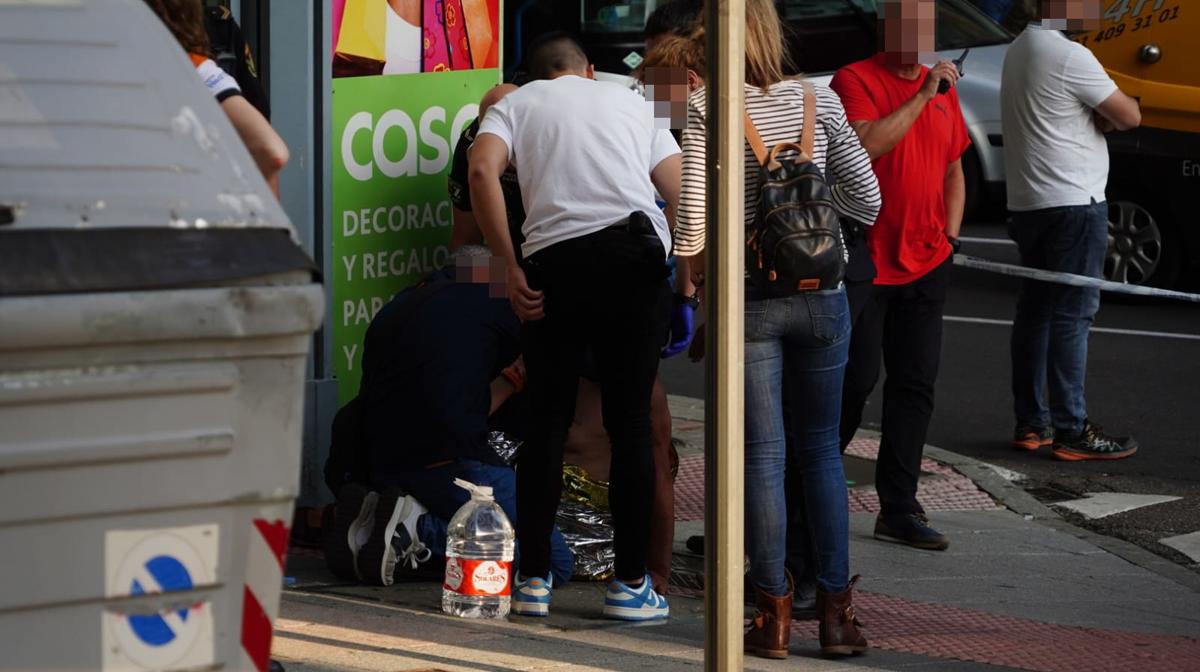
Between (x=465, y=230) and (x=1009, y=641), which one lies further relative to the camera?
(x=465, y=230)

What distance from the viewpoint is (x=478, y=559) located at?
5.35 metres

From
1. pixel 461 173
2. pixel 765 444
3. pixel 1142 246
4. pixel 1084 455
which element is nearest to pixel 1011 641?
pixel 765 444

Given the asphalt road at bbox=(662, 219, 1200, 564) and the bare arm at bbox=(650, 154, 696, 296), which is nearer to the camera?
the bare arm at bbox=(650, 154, 696, 296)

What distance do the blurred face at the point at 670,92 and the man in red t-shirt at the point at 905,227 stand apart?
931mm

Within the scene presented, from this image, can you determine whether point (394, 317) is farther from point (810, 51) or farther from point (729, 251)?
point (810, 51)

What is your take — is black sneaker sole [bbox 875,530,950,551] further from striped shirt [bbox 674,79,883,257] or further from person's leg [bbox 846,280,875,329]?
Answer: striped shirt [bbox 674,79,883,257]

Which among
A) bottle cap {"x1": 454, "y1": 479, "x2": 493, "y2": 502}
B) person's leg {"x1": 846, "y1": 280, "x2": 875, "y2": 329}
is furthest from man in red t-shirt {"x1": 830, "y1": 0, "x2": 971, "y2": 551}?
bottle cap {"x1": 454, "y1": 479, "x2": 493, "y2": 502}

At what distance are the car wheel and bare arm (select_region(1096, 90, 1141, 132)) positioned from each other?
4.27 m

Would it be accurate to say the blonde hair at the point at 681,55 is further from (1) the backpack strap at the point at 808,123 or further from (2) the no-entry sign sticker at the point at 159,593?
(2) the no-entry sign sticker at the point at 159,593

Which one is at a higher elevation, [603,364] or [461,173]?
[461,173]

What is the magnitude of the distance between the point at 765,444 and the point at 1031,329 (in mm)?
3536

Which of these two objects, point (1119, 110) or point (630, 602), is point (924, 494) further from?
point (630, 602)

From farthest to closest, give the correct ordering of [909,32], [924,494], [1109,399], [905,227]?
[1109,399] < [924,494] < [905,227] < [909,32]

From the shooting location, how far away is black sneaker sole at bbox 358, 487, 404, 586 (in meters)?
5.66
